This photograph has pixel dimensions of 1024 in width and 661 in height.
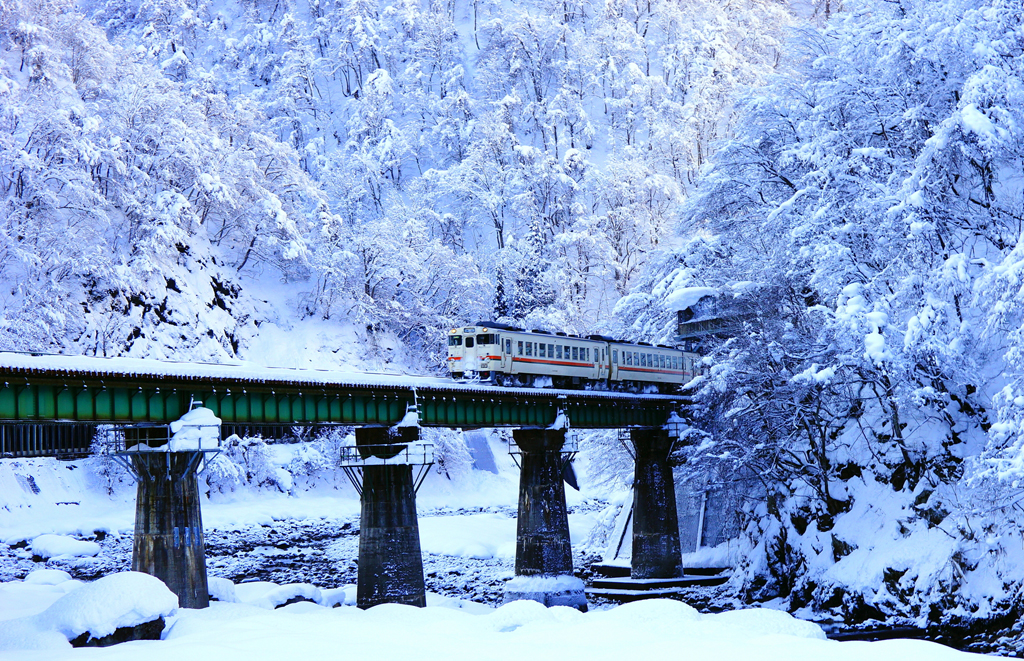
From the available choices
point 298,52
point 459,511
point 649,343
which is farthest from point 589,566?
point 298,52

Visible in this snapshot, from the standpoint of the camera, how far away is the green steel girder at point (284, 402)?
2841 cm

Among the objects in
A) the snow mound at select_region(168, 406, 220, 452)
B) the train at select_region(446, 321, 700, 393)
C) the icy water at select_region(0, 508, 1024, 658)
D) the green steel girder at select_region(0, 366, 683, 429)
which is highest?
the train at select_region(446, 321, 700, 393)

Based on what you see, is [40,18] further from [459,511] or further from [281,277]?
[459,511]

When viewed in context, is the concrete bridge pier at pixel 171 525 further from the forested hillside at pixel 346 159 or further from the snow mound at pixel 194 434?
the forested hillside at pixel 346 159

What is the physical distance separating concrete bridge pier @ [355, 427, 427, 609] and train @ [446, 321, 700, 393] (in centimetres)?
743

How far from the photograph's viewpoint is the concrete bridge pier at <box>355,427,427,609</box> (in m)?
36.2

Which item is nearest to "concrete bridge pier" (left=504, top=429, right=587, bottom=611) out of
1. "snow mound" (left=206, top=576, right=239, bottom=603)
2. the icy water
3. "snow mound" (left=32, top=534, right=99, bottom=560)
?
the icy water

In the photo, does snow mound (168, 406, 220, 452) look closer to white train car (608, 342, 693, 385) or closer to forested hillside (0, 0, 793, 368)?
white train car (608, 342, 693, 385)

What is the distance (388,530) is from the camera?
3703 cm

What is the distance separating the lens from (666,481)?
2074 inches

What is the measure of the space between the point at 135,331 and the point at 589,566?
36211mm

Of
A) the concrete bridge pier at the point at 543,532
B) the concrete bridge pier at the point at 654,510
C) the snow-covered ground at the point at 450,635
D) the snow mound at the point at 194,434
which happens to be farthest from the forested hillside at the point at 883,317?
the snow mound at the point at 194,434

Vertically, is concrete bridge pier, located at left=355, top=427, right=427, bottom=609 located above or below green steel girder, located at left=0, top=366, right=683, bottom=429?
below

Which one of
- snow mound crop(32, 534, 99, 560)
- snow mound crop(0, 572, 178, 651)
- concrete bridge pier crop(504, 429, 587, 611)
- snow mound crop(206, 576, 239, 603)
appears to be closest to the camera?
snow mound crop(0, 572, 178, 651)
